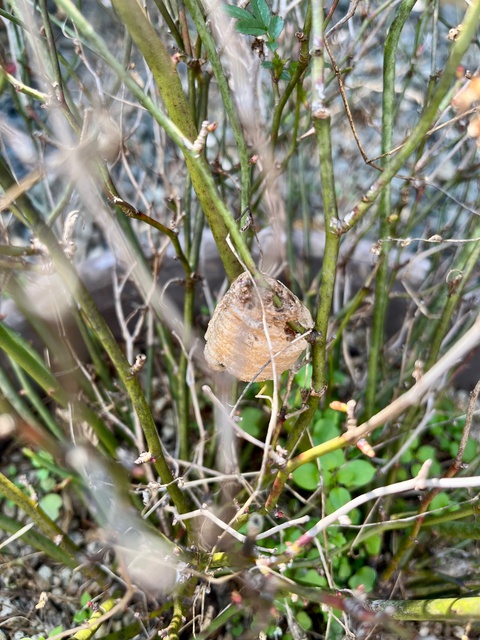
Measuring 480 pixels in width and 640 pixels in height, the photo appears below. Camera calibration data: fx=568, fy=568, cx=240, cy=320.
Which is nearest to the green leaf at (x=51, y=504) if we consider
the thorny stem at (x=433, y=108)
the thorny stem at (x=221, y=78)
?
the thorny stem at (x=221, y=78)

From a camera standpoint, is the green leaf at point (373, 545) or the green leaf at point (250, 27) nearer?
the green leaf at point (250, 27)

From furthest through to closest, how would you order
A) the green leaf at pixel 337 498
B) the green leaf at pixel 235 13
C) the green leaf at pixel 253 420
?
1. the green leaf at pixel 253 420
2. the green leaf at pixel 337 498
3. the green leaf at pixel 235 13

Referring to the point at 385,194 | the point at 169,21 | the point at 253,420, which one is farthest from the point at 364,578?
the point at 169,21

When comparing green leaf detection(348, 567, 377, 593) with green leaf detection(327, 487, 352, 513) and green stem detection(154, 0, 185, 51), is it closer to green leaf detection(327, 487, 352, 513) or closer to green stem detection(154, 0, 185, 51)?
green leaf detection(327, 487, 352, 513)

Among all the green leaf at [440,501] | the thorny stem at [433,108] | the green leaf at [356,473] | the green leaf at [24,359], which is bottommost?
the green leaf at [440,501]

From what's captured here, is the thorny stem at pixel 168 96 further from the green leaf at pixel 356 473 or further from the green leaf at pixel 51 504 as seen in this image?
the green leaf at pixel 51 504

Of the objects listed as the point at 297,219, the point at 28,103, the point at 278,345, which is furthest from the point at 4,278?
the point at 297,219

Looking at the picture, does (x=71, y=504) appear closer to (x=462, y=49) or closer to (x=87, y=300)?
(x=87, y=300)
